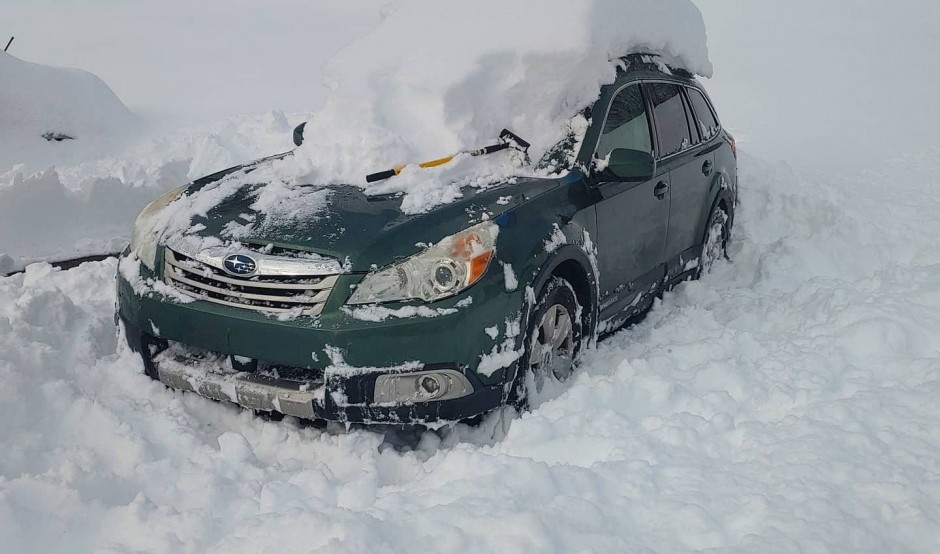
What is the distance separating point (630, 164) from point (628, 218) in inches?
17.8

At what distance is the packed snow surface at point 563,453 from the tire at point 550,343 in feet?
0.32

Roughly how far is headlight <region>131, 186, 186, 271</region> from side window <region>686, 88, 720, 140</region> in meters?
3.26

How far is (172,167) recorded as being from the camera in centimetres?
756

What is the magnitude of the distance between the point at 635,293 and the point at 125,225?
4172mm

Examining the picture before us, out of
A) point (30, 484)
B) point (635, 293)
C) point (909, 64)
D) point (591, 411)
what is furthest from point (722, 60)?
point (30, 484)

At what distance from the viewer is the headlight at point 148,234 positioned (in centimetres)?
393

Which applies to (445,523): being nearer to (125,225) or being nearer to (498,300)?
(498,300)

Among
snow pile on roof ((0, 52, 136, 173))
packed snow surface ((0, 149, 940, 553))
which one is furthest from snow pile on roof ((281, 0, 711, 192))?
snow pile on roof ((0, 52, 136, 173))

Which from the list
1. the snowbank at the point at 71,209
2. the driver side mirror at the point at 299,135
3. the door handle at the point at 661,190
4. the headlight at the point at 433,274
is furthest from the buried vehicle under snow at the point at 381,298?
the snowbank at the point at 71,209

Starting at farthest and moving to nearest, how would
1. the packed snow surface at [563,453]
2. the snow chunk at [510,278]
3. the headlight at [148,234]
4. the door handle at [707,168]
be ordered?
the door handle at [707,168] → the headlight at [148,234] → the snow chunk at [510,278] → the packed snow surface at [563,453]

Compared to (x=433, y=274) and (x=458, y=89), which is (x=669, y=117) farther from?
(x=433, y=274)

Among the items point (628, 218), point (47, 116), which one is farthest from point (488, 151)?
point (47, 116)

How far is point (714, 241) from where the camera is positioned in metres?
6.01

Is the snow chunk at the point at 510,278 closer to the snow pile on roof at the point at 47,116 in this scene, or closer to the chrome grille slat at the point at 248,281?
the chrome grille slat at the point at 248,281
